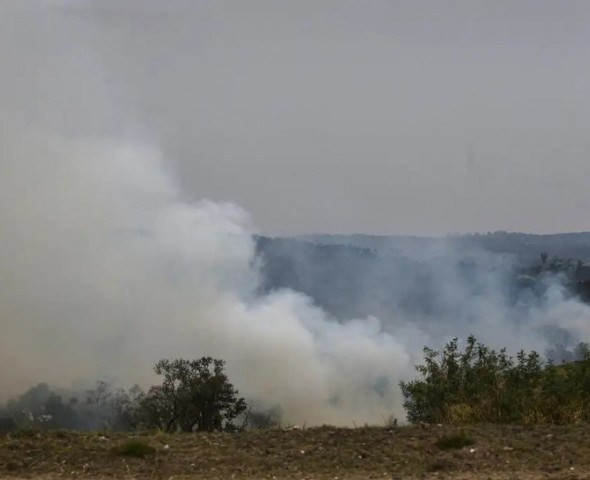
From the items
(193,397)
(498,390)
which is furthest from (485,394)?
(193,397)

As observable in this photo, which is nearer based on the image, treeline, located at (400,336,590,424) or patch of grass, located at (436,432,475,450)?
patch of grass, located at (436,432,475,450)

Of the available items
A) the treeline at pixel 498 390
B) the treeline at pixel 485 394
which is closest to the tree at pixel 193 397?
the treeline at pixel 485 394

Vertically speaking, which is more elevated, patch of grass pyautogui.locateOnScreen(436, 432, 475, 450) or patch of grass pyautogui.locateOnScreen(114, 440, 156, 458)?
patch of grass pyautogui.locateOnScreen(436, 432, 475, 450)

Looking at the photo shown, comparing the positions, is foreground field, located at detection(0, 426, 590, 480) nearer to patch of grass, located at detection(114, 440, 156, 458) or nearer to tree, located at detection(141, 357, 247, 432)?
patch of grass, located at detection(114, 440, 156, 458)

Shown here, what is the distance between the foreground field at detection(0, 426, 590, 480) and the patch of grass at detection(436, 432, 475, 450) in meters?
0.01

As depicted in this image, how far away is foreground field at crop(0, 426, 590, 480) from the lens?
864 cm

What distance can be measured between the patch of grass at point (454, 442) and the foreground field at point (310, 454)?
0.01 m

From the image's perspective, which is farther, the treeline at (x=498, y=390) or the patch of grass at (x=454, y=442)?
the treeline at (x=498, y=390)

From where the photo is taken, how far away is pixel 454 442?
30.9 ft

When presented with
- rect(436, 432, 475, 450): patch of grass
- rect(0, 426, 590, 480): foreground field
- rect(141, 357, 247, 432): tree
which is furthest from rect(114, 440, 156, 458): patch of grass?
rect(141, 357, 247, 432): tree

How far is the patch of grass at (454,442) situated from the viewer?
938 cm

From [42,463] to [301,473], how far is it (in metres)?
3.28

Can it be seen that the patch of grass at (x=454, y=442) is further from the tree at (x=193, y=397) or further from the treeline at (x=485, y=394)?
the tree at (x=193, y=397)

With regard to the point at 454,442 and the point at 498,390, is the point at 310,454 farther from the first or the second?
the point at 498,390
